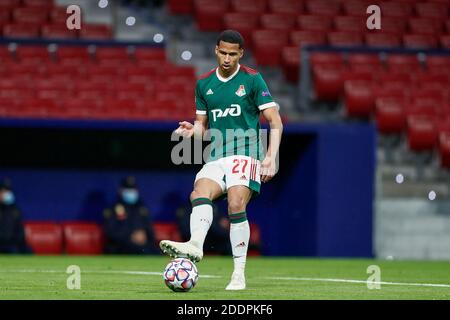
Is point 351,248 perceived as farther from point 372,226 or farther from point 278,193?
point 278,193

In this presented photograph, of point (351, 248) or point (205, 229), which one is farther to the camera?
point (351, 248)

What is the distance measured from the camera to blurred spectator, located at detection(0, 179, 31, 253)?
1586 centimetres

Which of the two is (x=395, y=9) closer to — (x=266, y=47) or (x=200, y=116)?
(x=266, y=47)

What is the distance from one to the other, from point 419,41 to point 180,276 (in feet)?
45.6

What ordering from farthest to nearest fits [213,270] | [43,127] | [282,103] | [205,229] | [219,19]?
1. [219,19]
2. [282,103]
3. [43,127]
4. [213,270]
5. [205,229]

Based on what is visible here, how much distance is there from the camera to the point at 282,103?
63.4 ft

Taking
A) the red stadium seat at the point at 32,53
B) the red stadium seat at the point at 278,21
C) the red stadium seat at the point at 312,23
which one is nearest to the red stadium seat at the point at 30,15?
the red stadium seat at the point at 32,53

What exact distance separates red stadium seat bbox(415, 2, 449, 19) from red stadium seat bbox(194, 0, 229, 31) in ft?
13.4

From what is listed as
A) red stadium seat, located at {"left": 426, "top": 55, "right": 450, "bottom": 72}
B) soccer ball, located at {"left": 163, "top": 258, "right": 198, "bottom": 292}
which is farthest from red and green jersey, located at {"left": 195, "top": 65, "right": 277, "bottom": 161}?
red stadium seat, located at {"left": 426, "top": 55, "right": 450, "bottom": 72}

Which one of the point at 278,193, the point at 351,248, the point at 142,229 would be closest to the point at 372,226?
the point at 351,248

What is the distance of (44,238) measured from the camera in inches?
666

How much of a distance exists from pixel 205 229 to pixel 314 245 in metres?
8.20

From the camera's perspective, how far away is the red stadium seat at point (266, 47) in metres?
19.8

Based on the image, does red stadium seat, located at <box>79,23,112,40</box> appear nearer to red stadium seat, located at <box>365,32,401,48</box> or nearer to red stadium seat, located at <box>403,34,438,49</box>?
red stadium seat, located at <box>365,32,401,48</box>
